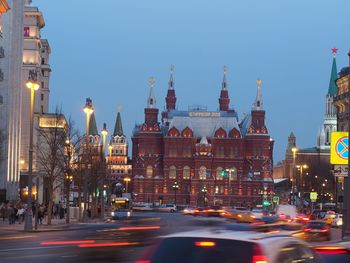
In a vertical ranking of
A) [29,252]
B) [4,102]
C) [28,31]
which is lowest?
[29,252]

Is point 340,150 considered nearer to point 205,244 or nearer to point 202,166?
point 205,244

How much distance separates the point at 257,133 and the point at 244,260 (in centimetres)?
17706

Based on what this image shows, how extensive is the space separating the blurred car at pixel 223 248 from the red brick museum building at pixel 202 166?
16803 cm

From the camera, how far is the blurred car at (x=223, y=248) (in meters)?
10.2

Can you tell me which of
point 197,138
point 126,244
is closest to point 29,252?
point 126,244

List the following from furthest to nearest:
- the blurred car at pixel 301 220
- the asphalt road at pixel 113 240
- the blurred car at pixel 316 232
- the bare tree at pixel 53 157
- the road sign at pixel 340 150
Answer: the bare tree at pixel 53 157, the road sign at pixel 340 150, the blurred car at pixel 301 220, the blurred car at pixel 316 232, the asphalt road at pixel 113 240

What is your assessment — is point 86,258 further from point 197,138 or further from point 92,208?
point 197,138

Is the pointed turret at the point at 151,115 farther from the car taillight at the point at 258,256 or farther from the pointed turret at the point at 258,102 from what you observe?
the car taillight at the point at 258,256

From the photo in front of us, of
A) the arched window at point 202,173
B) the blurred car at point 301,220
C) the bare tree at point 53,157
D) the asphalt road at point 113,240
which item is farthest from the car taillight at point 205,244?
the arched window at point 202,173

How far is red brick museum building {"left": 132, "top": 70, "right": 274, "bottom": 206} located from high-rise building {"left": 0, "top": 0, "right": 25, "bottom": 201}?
8601 cm

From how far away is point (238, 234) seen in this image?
10.8 metres

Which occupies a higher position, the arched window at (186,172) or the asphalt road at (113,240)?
the arched window at (186,172)

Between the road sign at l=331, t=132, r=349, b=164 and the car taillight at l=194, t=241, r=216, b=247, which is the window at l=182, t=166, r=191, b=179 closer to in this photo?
the road sign at l=331, t=132, r=349, b=164

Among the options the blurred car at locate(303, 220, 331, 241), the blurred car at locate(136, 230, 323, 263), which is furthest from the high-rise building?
the blurred car at locate(136, 230, 323, 263)
